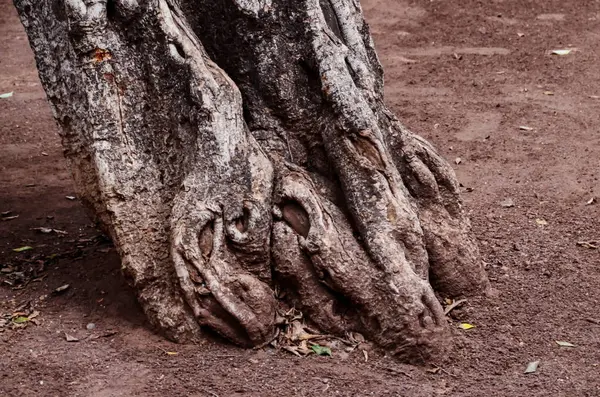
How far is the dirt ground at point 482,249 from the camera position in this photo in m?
4.12

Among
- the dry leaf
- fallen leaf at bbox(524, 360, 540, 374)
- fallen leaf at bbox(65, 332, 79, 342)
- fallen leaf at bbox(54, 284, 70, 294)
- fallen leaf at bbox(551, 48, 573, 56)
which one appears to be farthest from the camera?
fallen leaf at bbox(551, 48, 573, 56)

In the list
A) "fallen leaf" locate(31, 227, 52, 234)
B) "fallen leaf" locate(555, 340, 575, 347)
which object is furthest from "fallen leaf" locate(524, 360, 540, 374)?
"fallen leaf" locate(31, 227, 52, 234)

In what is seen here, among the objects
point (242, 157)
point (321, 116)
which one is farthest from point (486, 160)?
point (242, 157)

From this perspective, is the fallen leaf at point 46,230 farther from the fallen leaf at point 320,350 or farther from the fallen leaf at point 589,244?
the fallen leaf at point 589,244

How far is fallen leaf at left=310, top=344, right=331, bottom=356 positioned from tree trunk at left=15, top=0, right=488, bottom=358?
0.11 metres

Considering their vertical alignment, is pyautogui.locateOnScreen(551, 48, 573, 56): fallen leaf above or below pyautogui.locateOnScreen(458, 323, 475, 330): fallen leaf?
below

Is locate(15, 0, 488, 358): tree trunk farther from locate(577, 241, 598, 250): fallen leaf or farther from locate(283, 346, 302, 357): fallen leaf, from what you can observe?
locate(577, 241, 598, 250): fallen leaf

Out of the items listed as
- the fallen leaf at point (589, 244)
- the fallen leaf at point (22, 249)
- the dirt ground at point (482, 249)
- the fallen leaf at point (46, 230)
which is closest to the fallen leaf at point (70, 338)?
the dirt ground at point (482, 249)

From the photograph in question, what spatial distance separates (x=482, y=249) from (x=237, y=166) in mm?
1778

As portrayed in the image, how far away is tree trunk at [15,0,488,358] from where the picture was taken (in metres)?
4.25

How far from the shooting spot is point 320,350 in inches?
170

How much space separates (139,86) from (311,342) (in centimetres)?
139

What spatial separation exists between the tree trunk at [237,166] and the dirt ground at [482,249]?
231 millimetres

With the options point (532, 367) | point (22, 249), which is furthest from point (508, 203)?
point (22, 249)
